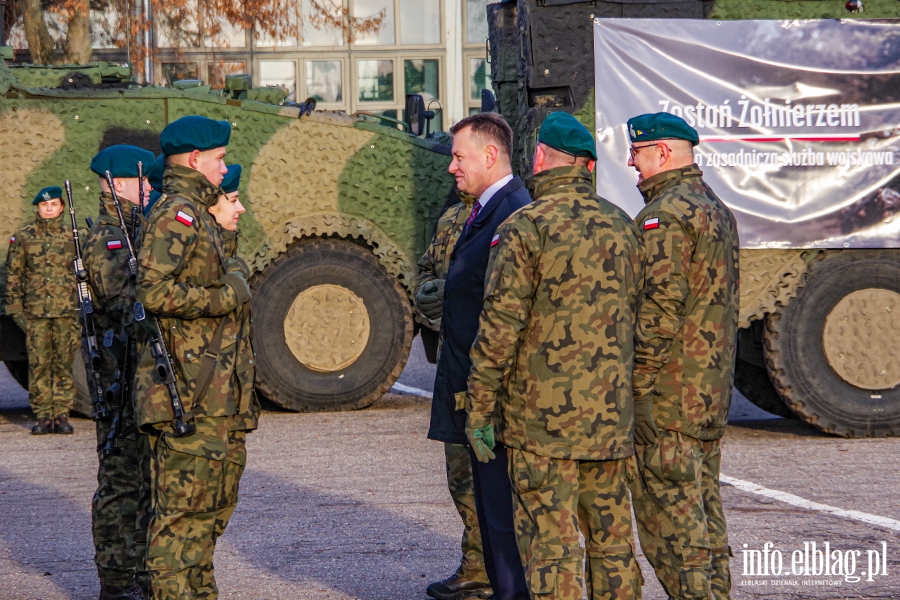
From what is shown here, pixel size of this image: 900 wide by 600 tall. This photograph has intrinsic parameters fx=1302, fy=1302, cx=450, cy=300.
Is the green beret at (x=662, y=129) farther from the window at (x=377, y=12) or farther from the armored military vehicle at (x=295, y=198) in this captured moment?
the window at (x=377, y=12)

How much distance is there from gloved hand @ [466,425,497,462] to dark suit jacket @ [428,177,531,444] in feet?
1.55

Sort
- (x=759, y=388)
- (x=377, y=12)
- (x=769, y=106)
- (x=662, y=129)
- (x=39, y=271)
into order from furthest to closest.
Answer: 1. (x=377, y=12)
2. (x=759, y=388)
3. (x=39, y=271)
4. (x=769, y=106)
5. (x=662, y=129)

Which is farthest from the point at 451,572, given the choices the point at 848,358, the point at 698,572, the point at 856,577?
the point at 848,358

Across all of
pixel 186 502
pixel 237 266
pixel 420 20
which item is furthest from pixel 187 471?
pixel 420 20

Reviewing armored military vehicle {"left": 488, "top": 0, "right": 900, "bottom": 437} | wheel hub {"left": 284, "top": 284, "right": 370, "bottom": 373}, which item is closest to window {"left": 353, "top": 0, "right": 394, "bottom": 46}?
wheel hub {"left": 284, "top": 284, "right": 370, "bottom": 373}

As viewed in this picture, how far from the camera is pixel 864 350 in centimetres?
902

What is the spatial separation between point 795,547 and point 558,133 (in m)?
2.70

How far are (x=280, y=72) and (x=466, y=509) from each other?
19.7 meters

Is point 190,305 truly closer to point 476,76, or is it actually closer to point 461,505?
point 461,505

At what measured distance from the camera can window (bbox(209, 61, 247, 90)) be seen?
20.5 m

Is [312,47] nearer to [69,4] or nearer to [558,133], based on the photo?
[69,4]

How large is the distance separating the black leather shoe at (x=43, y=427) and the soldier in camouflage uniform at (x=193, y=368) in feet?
17.0

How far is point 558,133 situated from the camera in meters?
4.47

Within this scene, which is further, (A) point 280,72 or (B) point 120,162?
(A) point 280,72
